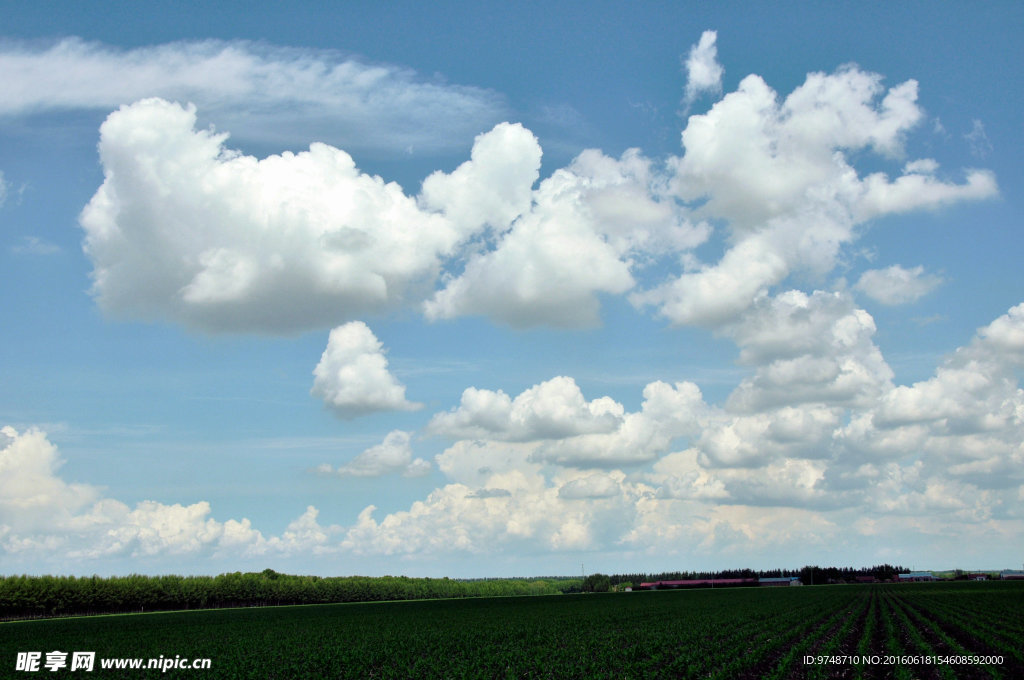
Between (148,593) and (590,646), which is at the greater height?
(590,646)

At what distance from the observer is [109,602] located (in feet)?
458

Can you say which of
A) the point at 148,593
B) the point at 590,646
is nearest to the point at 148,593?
the point at 148,593

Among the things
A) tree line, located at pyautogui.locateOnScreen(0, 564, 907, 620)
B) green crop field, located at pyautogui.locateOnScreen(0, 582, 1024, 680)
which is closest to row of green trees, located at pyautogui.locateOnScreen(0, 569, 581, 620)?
tree line, located at pyautogui.locateOnScreen(0, 564, 907, 620)

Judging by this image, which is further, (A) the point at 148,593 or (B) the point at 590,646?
(A) the point at 148,593

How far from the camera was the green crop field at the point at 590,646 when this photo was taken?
42312 mm

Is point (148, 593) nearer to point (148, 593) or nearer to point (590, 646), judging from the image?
point (148, 593)

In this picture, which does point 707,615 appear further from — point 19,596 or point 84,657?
point 19,596

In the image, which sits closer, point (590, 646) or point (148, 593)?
point (590, 646)

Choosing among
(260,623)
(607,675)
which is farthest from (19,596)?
(607,675)

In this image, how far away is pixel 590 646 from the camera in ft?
181

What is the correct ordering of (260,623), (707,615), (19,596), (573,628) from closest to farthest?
(573,628)
(707,615)
(260,623)
(19,596)

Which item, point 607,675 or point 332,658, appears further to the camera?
point 332,658

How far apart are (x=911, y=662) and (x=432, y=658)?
27.4m

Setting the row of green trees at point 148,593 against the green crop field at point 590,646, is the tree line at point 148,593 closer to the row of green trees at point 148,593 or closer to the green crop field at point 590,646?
the row of green trees at point 148,593
